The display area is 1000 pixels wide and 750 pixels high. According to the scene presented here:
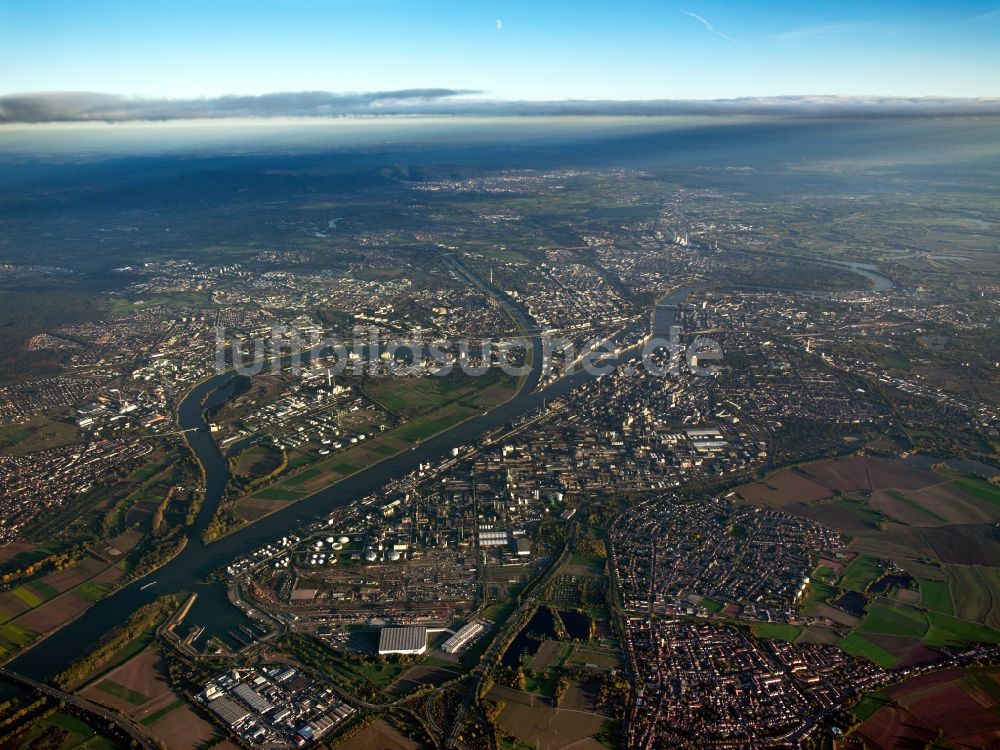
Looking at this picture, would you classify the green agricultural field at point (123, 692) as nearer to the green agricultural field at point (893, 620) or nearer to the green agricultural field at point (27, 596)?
the green agricultural field at point (27, 596)

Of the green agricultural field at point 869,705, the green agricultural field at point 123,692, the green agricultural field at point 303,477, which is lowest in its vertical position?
the green agricultural field at point 869,705

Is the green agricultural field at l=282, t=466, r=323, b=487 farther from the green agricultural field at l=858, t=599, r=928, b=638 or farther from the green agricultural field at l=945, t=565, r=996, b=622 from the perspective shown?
the green agricultural field at l=945, t=565, r=996, b=622

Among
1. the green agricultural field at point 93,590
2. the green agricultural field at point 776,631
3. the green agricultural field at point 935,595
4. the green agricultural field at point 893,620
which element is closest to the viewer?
the green agricultural field at point 776,631

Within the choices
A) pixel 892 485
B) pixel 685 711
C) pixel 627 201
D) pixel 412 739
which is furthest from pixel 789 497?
pixel 627 201

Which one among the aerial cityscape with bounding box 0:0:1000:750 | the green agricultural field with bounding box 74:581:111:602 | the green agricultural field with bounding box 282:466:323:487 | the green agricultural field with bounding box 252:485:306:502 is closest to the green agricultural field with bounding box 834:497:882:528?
the aerial cityscape with bounding box 0:0:1000:750

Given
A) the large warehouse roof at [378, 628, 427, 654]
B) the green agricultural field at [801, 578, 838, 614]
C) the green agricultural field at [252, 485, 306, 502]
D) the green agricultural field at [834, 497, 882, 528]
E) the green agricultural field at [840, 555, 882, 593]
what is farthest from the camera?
the green agricultural field at [252, 485, 306, 502]

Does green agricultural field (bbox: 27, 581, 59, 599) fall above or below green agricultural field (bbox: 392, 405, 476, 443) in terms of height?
below

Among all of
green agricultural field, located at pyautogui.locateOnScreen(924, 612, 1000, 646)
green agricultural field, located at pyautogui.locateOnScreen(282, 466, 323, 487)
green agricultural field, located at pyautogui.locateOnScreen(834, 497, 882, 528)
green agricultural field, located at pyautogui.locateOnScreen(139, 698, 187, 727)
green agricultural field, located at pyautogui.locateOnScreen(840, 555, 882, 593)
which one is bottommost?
green agricultural field, located at pyautogui.locateOnScreen(139, 698, 187, 727)

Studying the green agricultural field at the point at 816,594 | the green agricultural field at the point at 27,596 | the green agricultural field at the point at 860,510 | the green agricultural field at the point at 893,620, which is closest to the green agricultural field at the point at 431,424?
the green agricultural field at the point at 27,596
